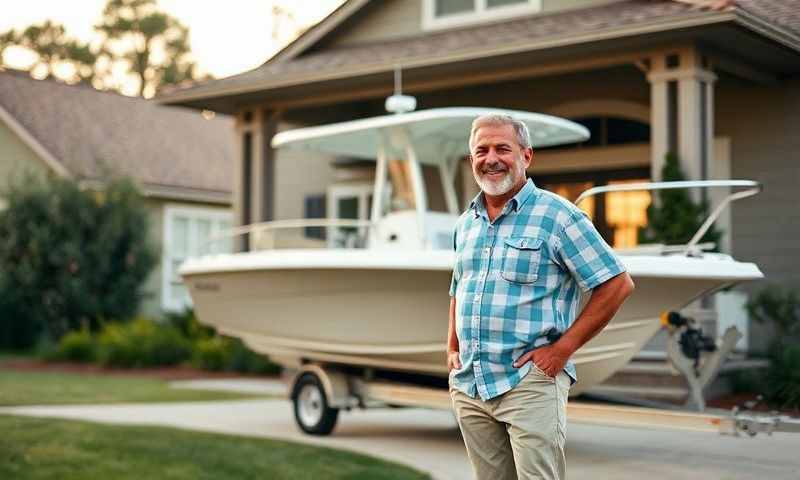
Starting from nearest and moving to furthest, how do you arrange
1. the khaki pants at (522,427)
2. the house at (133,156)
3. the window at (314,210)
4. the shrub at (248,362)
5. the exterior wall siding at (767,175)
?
1. the khaki pants at (522,427)
2. the exterior wall siding at (767,175)
3. the shrub at (248,362)
4. the window at (314,210)
5. the house at (133,156)

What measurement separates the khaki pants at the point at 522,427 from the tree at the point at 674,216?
7.85 m

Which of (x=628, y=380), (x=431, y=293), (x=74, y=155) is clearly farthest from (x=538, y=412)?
(x=74, y=155)

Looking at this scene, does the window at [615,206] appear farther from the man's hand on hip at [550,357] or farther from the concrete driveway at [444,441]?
the man's hand on hip at [550,357]

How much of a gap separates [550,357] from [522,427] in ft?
0.90

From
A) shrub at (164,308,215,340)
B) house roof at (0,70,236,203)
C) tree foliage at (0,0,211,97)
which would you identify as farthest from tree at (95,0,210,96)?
shrub at (164,308,215,340)

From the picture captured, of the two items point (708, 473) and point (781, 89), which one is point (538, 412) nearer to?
point (708, 473)

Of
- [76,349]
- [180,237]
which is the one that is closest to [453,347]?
[76,349]

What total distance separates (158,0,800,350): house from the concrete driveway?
131 inches


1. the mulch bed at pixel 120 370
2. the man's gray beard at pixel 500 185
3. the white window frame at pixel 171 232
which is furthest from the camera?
the white window frame at pixel 171 232

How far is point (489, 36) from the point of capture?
→ 14086mm

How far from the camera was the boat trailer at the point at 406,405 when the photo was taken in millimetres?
7352

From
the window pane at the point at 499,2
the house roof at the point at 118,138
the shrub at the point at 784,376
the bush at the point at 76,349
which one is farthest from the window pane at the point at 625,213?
the house roof at the point at 118,138

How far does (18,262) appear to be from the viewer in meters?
20.4

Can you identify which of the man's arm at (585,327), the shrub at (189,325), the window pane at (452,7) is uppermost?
the window pane at (452,7)
